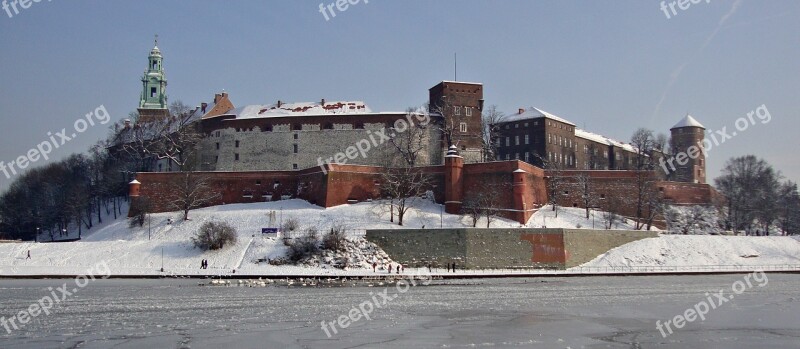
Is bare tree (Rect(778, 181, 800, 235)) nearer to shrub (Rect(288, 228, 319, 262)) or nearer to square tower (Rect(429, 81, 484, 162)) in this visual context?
square tower (Rect(429, 81, 484, 162))

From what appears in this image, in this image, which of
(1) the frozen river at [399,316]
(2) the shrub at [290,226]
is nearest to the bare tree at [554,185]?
(1) the frozen river at [399,316]

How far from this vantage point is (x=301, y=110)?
6034cm

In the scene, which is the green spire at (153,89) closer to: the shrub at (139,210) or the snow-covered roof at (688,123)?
the shrub at (139,210)

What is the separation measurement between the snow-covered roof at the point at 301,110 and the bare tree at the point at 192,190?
941 centimetres

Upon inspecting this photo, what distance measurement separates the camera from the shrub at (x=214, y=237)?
138ft

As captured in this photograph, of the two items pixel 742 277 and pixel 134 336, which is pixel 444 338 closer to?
pixel 134 336

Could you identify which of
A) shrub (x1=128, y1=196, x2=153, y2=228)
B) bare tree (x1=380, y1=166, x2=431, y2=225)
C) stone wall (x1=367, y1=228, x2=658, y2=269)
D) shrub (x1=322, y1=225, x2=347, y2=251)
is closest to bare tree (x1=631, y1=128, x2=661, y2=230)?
stone wall (x1=367, y1=228, x2=658, y2=269)

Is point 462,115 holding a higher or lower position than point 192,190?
higher

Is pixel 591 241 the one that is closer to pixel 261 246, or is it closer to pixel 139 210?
pixel 261 246

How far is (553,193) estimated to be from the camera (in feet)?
171

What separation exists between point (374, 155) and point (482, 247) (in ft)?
59.6

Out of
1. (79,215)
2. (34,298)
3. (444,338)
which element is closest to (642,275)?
(444,338)

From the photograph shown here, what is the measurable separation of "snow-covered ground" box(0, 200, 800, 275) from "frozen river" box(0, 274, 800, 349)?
5.58 m

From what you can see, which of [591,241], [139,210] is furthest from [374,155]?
[591,241]
